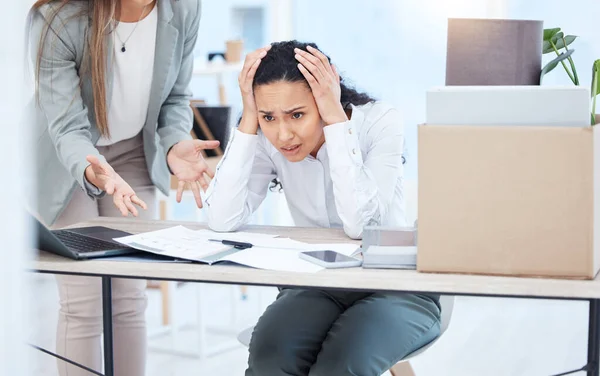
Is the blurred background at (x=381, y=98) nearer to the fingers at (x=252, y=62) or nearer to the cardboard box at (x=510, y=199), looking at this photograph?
the fingers at (x=252, y=62)

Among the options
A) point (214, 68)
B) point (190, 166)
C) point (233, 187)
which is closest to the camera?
point (233, 187)

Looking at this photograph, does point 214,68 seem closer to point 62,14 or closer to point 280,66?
point 62,14

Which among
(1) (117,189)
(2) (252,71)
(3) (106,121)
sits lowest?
(1) (117,189)

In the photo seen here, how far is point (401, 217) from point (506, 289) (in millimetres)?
661

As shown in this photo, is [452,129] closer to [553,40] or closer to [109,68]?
[553,40]

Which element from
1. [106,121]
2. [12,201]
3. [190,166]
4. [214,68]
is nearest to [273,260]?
[190,166]

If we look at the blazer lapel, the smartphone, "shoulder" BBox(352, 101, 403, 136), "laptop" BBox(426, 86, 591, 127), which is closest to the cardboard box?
"laptop" BBox(426, 86, 591, 127)

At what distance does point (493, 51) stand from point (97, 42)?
0.93m

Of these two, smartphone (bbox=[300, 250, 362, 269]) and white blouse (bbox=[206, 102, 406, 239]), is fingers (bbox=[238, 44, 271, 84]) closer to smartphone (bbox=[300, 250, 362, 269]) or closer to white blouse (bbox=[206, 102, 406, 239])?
white blouse (bbox=[206, 102, 406, 239])

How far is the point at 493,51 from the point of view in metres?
1.32

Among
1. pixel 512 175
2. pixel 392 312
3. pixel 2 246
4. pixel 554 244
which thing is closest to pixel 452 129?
pixel 512 175

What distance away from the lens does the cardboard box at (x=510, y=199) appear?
45.1 inches

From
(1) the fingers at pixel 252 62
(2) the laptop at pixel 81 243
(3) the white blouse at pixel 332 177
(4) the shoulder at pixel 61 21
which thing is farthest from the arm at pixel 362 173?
(4) the shoulder at pixel 61 21

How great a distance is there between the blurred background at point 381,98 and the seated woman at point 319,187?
678mm
